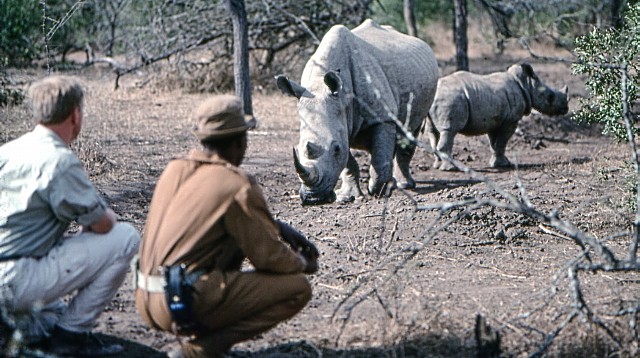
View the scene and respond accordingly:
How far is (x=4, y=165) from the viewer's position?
4500 mm

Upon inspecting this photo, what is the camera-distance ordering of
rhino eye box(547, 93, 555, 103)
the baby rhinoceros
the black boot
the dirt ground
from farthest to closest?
1. rhino eye box(547, 93, 555, 103)
2. the baby rhinoceros
3. the dirt ground
4. the black boot

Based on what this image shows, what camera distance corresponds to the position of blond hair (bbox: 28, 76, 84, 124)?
176 inches

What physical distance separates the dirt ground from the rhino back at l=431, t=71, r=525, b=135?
573 mm

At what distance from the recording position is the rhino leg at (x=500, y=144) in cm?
1184

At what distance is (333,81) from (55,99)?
4249 millimetres

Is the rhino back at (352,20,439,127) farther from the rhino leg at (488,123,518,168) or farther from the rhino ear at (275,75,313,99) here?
the rhino leg at (488,123,518,168)

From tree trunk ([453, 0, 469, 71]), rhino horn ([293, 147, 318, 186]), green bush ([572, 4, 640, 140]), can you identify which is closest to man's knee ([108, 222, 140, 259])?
Answer: rhino horn ([293, 147, 318, 186])

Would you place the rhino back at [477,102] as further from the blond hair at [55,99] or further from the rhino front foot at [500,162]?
the blond hair at [55,99]

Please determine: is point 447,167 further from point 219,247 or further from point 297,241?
point 219,247

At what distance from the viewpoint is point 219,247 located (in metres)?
4.30

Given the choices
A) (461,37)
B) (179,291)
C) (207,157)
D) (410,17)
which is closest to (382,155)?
(207,157)

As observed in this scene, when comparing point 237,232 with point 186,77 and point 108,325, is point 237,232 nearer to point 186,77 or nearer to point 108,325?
point 108,325

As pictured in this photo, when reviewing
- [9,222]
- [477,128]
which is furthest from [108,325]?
[477,128]

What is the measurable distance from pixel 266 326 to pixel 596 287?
2.52 metres
